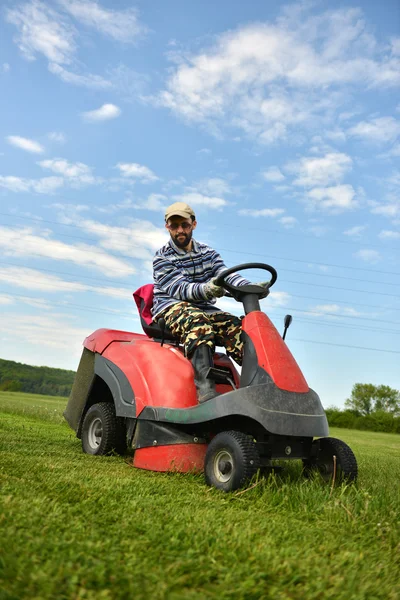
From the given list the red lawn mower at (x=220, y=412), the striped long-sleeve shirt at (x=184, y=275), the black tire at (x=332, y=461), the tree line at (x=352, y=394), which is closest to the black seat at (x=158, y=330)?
the red lawn mower at (x=220, y=412)

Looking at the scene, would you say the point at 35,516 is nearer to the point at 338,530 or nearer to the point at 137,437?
the point at 338,530

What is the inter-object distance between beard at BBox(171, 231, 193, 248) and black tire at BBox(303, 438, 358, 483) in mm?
1934

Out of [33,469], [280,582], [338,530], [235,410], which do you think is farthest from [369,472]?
[280,582]

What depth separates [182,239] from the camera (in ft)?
14.8

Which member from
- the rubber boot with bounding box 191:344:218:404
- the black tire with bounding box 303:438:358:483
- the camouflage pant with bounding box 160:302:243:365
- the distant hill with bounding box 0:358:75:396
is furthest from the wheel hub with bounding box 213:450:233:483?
the distant hill with bounding box 0:358:75:396

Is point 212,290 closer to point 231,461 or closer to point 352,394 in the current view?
point 231,461

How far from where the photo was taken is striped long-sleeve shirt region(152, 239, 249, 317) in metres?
4.24

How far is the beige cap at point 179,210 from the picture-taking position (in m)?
4.41

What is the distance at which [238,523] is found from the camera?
234cm

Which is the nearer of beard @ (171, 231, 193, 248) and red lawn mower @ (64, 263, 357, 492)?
red lawn mower @ (64, 263, 357, 492)

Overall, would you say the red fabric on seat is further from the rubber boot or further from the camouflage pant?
the rubber boot

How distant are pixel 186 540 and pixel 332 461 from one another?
1.83 metres

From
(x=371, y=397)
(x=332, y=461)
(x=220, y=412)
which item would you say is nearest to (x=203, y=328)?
(x=220, y=412)

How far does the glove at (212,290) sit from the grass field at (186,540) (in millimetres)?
1404
